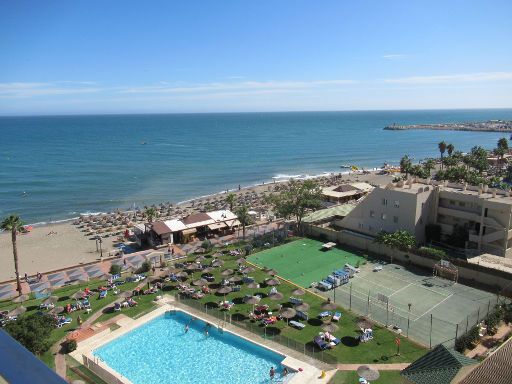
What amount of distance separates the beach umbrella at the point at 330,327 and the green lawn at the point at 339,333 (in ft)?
3.27

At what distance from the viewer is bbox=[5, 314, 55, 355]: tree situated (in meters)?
22.2

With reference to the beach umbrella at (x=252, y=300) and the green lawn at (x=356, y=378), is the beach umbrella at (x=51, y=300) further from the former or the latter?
the green lawn at (x=356, y=378)

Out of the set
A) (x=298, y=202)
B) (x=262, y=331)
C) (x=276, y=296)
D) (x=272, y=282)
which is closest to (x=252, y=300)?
(x=276, y=296)

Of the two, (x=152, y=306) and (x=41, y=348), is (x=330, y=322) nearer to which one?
(x=152, y=306)

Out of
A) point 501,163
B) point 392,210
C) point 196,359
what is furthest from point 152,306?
point 501,163

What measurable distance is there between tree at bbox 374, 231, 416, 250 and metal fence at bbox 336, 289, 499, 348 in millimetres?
8291

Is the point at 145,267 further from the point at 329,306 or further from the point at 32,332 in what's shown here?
the point at 329,306

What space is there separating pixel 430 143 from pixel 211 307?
6693 inches

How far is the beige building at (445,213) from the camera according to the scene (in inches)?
1500

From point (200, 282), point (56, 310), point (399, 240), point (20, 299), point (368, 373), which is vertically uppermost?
point (399, 240)

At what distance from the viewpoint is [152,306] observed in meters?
30.8

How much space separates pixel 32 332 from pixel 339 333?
59.1ft

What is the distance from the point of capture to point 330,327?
994 inches

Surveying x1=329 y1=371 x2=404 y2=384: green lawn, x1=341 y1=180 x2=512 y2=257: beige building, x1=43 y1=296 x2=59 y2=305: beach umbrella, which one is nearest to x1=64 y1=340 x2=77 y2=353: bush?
x1=43 y1=296 x2=59 y2=305: beach umbrella
